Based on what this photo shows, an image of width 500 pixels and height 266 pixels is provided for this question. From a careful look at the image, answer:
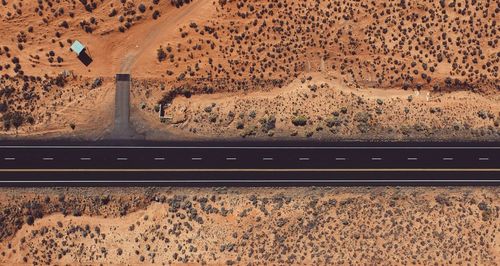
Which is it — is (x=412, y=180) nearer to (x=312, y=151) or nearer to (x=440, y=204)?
(x=440, y=204)

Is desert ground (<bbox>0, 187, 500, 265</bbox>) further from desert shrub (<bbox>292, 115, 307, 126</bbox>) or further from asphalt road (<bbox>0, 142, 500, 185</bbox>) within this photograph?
desert shrub (<bbox>292, 115, 307, 126</bbox>)

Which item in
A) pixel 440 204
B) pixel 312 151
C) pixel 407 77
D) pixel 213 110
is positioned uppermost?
pixel 407 77

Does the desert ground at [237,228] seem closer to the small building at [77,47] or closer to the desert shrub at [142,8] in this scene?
the small building at [77,47]

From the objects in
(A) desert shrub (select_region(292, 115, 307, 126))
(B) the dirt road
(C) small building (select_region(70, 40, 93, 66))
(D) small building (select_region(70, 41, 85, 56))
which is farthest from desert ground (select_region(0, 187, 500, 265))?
(D) small building (select_region(70, 41, 85, 56))

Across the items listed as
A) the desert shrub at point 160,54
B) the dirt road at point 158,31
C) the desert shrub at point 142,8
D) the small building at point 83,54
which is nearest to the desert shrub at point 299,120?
the dirt road at point 158,31

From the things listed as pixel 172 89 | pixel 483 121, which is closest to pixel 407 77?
pixel 483 121

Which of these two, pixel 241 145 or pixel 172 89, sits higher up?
pixel 172 89
